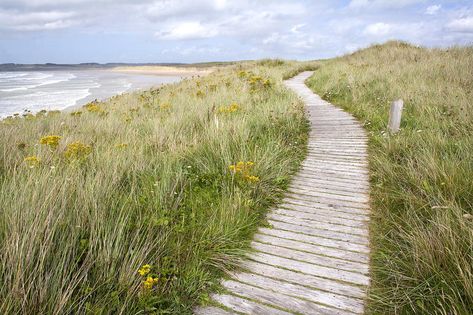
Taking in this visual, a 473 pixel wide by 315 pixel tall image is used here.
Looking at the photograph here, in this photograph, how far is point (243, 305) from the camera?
9.21 ft

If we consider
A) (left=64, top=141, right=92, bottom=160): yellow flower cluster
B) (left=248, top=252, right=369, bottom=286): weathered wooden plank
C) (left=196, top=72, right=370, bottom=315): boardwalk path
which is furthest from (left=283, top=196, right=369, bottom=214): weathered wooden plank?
(left=64, top=141, right=92, bottom=160): yellow flower cluster

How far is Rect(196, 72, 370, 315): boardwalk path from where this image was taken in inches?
111

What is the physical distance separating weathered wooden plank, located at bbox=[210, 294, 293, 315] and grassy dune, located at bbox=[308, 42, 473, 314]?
865 mm

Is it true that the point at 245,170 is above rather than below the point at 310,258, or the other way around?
above

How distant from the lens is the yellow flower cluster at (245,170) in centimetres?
425

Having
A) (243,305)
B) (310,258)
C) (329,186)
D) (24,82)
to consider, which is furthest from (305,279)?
(24,82)

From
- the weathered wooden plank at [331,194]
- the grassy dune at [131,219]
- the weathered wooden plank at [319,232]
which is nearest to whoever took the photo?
the grassy dune at [131,219]

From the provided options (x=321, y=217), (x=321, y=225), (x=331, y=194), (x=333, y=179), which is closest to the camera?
(x=321, y=225)

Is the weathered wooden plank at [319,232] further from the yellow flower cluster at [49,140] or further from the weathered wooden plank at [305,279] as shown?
the yellow flower cluster at [49,140]

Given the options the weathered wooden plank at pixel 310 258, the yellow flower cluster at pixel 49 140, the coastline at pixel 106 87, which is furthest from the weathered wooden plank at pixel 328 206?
the coastline at pixel 106 87

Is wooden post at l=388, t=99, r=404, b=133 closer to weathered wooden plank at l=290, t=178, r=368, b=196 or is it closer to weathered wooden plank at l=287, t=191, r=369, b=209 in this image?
weathered wooden plank at l=290, t=178, r=368, b=196

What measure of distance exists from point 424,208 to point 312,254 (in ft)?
4.72

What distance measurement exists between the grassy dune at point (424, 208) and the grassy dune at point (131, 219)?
1.45 m

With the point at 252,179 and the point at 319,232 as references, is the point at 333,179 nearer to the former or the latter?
the point at 319,232
